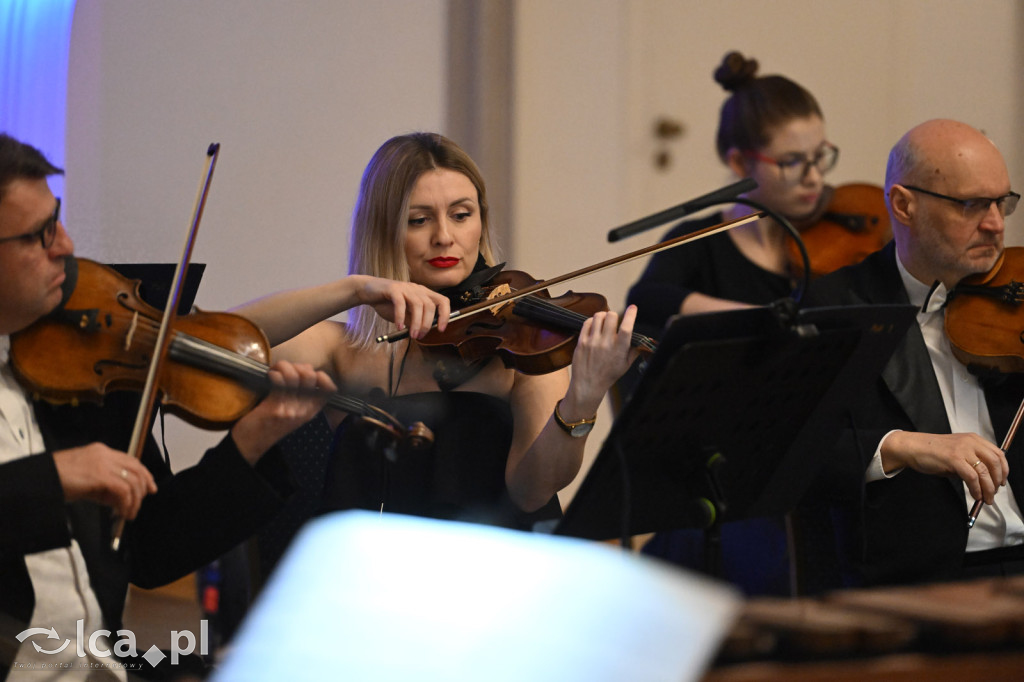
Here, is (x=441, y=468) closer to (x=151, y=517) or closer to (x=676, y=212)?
(x=151, y=517)

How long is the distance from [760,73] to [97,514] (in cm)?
297

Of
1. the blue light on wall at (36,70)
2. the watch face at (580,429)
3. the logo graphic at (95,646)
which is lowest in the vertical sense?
the logo graphic at (95,646)

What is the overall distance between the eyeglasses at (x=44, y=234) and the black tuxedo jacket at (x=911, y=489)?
4.04 ft

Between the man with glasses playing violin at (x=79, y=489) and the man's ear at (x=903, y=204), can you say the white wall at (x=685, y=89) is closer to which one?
the man's ear at (x=903, y=204)

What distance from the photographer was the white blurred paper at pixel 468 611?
0.65 meters

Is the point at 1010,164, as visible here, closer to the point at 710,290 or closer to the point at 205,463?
the point at 710,290

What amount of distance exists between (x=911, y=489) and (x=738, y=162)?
126 centimetres

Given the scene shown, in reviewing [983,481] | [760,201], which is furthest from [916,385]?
[760,201]

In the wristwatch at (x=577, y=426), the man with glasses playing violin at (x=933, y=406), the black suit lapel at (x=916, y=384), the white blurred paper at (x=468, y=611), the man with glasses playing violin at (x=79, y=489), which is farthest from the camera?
the black suit lapel at (x=916, y=384)

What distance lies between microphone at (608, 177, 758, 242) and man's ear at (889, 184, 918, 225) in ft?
2.34

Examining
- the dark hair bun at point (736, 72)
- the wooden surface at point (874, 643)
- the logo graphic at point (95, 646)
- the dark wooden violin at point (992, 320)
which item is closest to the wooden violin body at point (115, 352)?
the logo graphic at point (95, 646)

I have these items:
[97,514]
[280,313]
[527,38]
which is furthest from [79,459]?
[527,38]

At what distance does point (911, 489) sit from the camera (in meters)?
1.87

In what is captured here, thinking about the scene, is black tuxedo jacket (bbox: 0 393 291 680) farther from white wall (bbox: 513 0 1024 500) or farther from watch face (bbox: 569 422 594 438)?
white wall (bbox: 513 0 1024 500)
